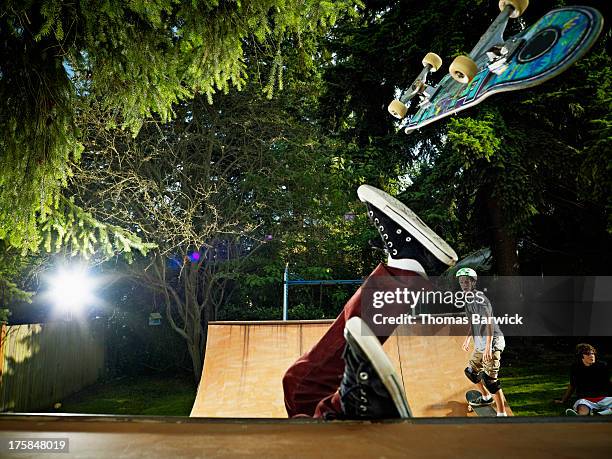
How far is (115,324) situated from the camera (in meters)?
8.85

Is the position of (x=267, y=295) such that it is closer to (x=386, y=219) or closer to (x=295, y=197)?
(x=295, y=197)

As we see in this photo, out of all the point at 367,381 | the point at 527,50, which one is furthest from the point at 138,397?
the point at 527,50

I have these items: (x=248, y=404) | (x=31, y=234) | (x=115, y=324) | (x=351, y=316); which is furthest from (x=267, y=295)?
(x=351, y=316)

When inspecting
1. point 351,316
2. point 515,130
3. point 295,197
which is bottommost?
point 351,316

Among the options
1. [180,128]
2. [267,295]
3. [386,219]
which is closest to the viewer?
[386,219]

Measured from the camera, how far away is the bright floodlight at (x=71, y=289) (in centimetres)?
689

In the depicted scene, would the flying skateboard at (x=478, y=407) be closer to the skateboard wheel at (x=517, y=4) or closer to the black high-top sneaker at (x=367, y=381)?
the black high-top sneaker at (x=367, y=381)

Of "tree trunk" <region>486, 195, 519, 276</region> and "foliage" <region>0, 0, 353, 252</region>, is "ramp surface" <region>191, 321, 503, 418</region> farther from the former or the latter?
"tree trunk" <region>486, 195, 519, 276</region>

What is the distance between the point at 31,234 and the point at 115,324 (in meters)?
7.12

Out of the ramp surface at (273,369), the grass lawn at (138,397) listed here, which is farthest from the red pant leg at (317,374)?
the grass lawn at (138,397)

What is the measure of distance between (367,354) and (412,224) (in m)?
0.74

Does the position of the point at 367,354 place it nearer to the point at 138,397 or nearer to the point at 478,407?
the point at 478,407

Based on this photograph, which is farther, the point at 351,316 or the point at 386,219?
the point at 386,219

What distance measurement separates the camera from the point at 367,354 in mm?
1307
